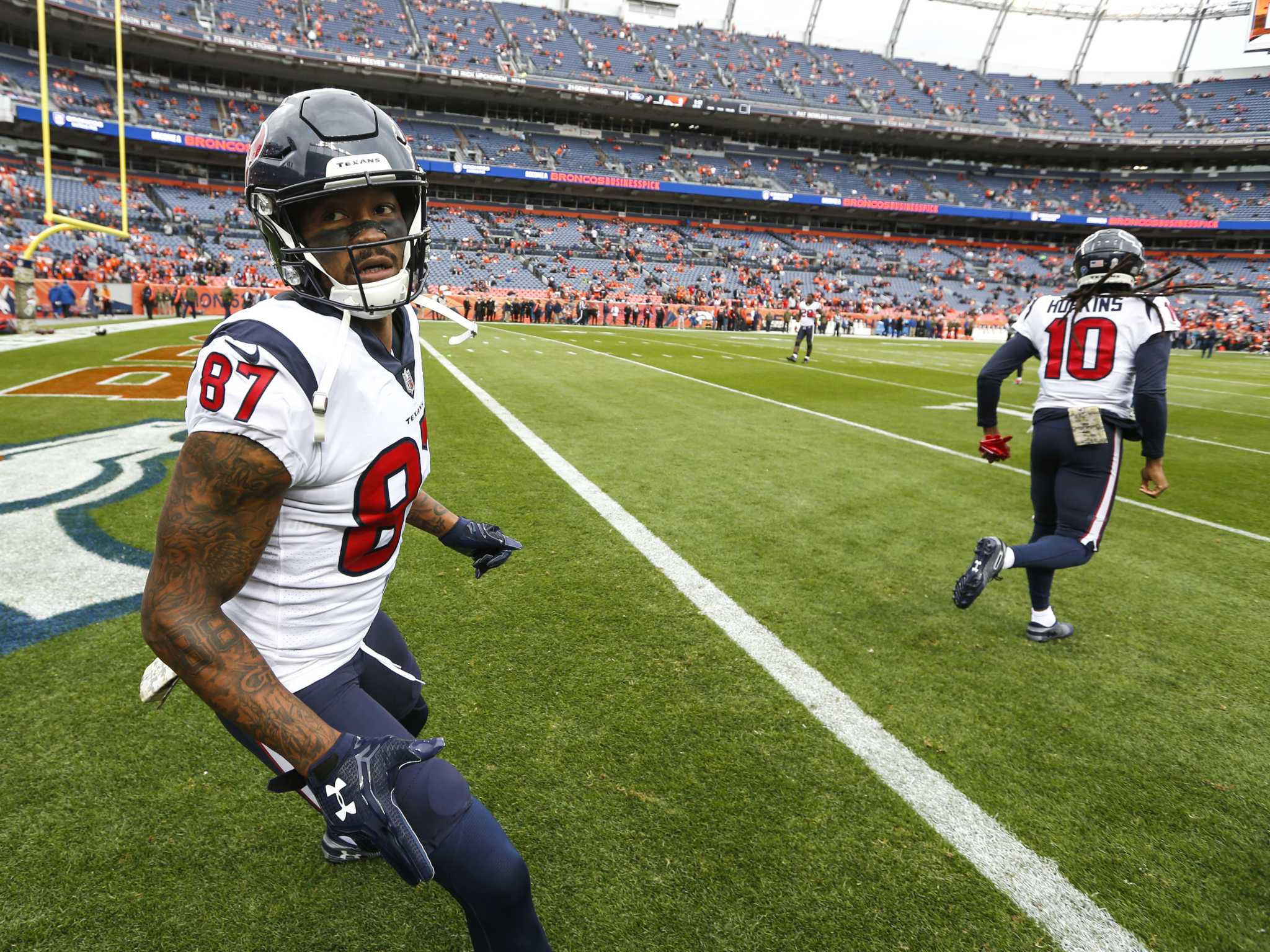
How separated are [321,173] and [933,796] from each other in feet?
9.20

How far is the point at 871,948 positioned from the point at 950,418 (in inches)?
441

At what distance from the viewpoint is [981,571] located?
380cm

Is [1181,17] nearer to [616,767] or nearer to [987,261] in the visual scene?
[987,261]

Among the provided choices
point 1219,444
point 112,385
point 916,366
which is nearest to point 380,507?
point 112,385

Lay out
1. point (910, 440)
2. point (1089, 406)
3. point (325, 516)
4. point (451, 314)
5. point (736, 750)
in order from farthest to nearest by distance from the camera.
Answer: point (910, 440)
point (1089, 406)
point (736, 750)
point (451, 314)
point (325, 516)

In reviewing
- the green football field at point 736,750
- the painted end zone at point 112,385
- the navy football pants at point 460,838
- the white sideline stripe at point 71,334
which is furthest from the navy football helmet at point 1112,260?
the white sideline stripe at point 71,334

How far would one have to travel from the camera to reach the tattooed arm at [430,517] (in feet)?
7.45

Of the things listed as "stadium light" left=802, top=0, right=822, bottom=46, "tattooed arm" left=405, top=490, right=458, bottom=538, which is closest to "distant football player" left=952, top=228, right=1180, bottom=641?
"tattooed arm" left=405, top=490, right=458, bottom=538

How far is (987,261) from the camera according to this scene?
57.4 meters

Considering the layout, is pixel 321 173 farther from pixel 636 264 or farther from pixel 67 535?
pixel 636 264

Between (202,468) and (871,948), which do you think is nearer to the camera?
(202,468)

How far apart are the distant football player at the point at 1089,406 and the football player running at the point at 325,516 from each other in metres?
3.19

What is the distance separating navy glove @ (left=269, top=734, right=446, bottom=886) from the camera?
4.06 ft

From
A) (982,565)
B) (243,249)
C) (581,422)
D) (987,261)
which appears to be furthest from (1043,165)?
(982,565)
